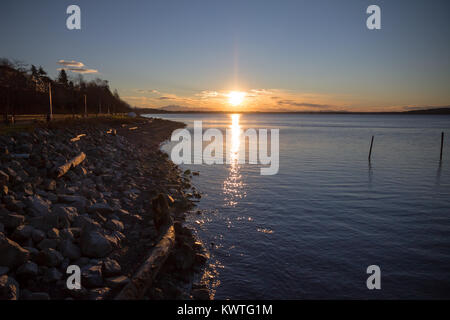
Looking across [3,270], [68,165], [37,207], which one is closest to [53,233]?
[3,270]

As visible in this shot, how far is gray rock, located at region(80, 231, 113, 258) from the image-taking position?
687cm

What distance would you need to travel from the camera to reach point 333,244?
9.84 meters

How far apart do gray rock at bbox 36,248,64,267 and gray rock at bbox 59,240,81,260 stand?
0.85ft

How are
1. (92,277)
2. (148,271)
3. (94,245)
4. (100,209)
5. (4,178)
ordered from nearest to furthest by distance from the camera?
(92,277) < (148,271) < (94,245) < (4,178) < (100,209)

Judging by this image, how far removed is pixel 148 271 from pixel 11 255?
2957 mm

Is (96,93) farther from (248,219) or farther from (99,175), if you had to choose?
(248,219)

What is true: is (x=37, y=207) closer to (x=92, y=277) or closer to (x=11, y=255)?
(x=11, y=255)

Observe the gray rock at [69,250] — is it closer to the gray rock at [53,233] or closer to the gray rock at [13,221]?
the gray rock at [53,233]

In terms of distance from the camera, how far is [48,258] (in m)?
6.05

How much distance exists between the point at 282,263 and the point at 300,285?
114 centimetres

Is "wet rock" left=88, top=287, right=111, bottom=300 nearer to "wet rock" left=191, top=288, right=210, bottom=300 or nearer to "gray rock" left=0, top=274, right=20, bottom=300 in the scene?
"gray rock" left=0, top=274, right=20, bottom=300

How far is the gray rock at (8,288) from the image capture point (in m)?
4.86
